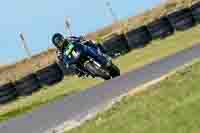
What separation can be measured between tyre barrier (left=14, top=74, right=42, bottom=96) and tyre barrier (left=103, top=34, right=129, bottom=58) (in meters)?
3.77

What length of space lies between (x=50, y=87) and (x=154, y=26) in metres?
6.07

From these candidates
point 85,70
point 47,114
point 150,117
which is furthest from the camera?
point 85,70

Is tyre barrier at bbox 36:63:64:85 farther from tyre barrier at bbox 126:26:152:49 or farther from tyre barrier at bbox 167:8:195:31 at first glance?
tyre barrier at bbox 167:8:195:31

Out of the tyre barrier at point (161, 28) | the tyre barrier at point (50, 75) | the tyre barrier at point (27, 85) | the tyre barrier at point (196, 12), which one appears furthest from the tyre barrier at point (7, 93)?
the tyre barrier at point (196, 12)

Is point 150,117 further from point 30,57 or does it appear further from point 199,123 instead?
point 30,57

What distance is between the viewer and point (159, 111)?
342 inches

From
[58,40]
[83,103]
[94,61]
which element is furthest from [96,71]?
[83,103]

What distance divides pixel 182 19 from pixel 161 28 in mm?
971

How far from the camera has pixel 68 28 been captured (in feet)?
102

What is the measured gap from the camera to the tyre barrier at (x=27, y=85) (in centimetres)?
2359

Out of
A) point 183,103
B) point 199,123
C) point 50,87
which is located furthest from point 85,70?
point 199,123

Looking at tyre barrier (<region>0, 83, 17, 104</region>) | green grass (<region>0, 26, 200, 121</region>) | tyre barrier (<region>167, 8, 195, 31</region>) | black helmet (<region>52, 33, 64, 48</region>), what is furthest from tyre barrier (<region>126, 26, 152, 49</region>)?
black helmet (<region>52, 33, 64, 48</region>)

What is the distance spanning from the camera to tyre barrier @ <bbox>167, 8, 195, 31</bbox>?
91.0 feet

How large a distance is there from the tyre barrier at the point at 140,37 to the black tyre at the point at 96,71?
29.1 ft
